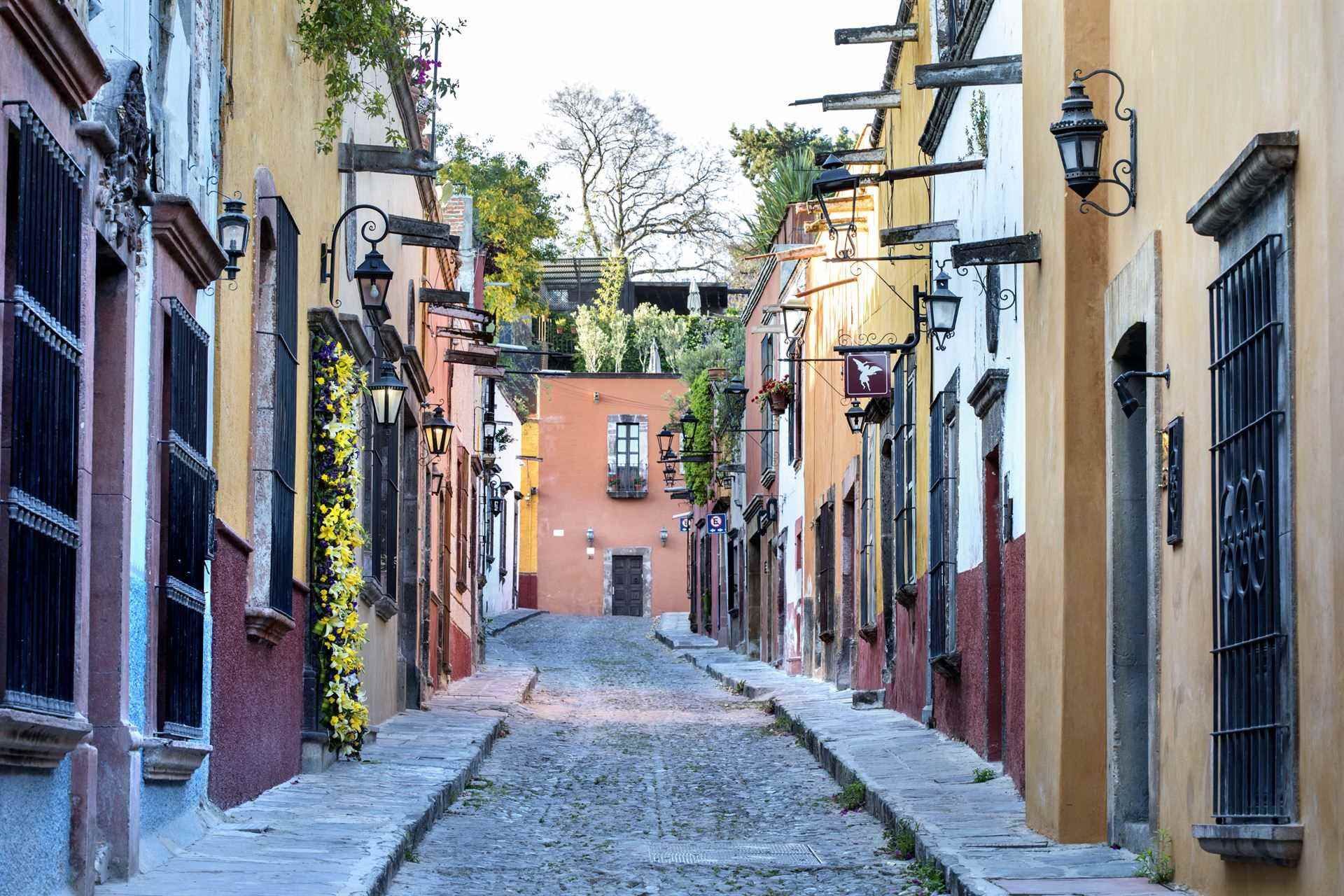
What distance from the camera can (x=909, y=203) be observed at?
18578 millimetres

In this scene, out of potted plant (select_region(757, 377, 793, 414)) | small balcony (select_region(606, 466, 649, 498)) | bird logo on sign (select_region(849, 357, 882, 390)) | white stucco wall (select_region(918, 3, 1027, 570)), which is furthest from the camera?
small balcony (select_region(606, 466, 649, 498))

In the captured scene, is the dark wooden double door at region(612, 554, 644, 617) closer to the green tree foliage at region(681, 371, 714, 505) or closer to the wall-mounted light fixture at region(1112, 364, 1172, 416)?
the green tree foliage at region(681, 371, 714, 505)

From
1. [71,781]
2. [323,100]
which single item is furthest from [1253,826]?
[323,100]

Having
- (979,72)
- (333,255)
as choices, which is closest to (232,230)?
(333,255)

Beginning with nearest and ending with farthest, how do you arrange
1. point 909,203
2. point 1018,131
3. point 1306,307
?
point 1306,307 → point 1018,131 → point 909,203

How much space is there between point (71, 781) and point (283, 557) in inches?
186

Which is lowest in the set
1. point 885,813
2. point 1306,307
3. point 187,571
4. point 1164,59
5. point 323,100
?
point 885,813

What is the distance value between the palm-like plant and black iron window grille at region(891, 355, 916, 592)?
851 cm

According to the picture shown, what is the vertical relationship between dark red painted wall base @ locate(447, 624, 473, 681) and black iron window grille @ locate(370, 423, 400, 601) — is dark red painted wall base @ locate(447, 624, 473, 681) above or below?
below

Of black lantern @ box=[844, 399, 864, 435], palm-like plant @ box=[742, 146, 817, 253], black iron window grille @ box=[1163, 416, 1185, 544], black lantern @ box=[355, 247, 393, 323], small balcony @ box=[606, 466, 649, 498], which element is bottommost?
black iron window grille @ box=[1163, 416, 1185, 544]

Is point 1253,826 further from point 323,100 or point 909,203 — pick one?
point 909,203

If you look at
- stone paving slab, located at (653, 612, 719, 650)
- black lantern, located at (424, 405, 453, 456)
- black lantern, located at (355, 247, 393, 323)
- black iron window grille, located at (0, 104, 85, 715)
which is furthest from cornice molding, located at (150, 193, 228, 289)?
stone paving slab, located at (653, 612, 719, 650)

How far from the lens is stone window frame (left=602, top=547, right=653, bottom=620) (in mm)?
55469

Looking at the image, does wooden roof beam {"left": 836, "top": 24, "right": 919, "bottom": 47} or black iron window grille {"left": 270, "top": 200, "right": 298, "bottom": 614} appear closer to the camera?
black iron window grille {"left": 270, "top": 200, "right": 298, "bottom": 614}
